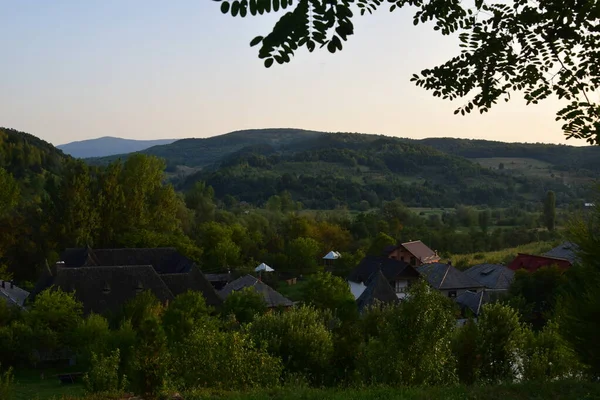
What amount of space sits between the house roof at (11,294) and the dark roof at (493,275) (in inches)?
1119

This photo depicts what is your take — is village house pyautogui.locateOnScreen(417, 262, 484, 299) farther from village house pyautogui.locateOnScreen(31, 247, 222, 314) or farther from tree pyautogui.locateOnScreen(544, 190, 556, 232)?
tree pyautogui.locateOnScreen(544, 190, 556, 232)

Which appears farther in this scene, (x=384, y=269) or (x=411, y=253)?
(x=411, y=253)

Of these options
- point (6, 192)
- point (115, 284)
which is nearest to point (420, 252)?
point (115, 284)

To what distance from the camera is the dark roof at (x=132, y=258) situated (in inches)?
1490

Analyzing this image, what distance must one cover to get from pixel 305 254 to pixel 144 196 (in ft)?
47.1

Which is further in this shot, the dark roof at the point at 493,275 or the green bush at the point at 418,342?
the dark roof at the point at 493,275

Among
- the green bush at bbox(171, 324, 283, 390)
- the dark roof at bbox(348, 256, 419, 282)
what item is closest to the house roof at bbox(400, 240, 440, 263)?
the dark roof at bbox(348, 256, 419, 282)

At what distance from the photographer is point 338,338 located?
19188 mm

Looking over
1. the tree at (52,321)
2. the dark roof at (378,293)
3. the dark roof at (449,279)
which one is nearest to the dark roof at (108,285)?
the tree at (52,321)

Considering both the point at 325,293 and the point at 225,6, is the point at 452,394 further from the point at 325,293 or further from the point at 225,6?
the point at 325,293

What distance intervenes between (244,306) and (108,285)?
25.0 ft

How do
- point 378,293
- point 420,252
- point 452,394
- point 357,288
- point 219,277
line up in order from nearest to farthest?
point 452,394 < point 378,293 < point 357,288 < point 219,277 < point 420,252

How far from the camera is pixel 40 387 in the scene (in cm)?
2303

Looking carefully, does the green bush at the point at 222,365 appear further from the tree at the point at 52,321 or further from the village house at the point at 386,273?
the village house at the point at 386,273
